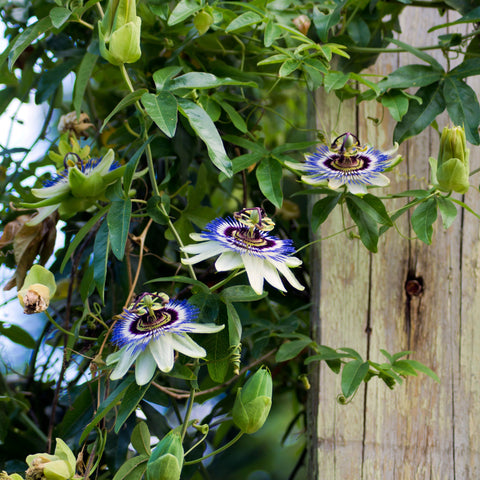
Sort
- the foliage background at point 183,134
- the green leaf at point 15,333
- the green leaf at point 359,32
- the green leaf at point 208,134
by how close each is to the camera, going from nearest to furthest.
A: the green leaf at point 208,134 → the foliage background at point 183,134 → the green leaf at point 359,32 → the green leaf at point 15,333

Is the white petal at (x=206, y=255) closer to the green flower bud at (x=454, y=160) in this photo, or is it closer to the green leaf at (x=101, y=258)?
the green leaf at (x=101, y=258)

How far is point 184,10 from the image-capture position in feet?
3.61

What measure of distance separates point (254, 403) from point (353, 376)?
0.28 m

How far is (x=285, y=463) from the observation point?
79.3 inches

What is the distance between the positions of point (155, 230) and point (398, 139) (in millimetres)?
576

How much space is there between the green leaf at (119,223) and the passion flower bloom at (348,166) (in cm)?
33

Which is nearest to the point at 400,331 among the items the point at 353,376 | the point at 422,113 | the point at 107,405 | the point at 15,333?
the point at 353,376

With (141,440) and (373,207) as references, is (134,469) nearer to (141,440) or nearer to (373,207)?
(141,440)

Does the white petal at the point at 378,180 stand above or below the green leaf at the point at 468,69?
below

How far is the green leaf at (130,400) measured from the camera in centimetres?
90

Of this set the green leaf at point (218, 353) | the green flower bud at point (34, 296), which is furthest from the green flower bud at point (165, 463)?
the green flower bud at point (34, 296)

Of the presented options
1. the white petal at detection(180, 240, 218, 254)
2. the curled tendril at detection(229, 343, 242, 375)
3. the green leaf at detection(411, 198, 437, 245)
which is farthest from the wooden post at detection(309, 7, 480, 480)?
the white petal at detection(180, 240, 218, 254)

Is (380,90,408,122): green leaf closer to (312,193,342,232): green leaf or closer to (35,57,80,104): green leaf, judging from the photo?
(312,193,342,232): green leaf

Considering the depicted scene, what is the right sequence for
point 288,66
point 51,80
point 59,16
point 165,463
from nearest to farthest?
1. point 165,463
2. point 59,16
3. point 288,66
4. point 51,80
